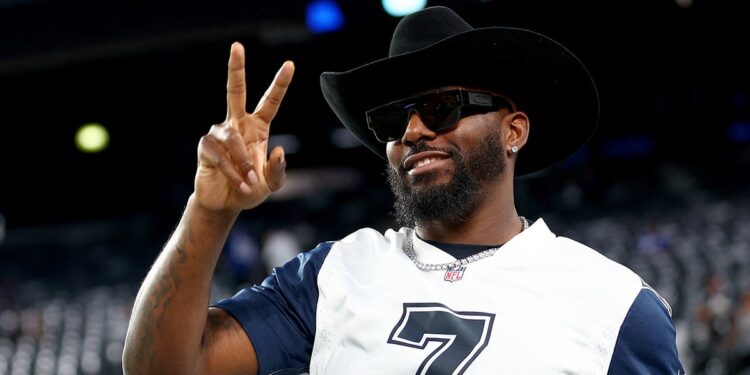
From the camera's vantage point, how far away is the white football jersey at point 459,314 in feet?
6.01

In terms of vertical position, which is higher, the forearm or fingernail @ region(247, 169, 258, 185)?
fingernail @ region(247, 169, 258, 185)

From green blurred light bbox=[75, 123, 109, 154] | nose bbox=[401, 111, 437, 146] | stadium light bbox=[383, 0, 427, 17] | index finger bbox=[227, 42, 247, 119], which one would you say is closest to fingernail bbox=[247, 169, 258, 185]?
index finger bbox=[227, 42, 247, 119]

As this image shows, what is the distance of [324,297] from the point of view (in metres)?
2.00

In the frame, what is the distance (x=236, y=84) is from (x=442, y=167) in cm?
52

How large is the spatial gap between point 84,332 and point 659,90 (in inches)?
330

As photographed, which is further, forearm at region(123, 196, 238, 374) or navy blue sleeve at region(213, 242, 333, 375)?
navy blue sleeve at region(213, 242, 333, 375)

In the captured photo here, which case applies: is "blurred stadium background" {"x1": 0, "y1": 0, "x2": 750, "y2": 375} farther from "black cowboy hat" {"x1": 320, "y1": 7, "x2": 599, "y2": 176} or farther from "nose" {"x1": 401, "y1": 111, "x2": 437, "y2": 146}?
"nose" {"x1": 401, "y1": 111, "x2": 437, "y2": 146}

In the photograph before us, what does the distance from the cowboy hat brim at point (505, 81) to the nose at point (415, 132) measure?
0.24 ft

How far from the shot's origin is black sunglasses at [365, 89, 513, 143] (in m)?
2.08

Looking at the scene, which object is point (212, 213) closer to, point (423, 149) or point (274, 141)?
point (423, 149)

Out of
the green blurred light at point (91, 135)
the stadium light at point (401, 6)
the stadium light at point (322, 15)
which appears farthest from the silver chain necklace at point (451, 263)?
the green blurred light at point (91, 135)

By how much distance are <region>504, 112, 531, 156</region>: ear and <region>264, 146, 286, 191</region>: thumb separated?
68 cm

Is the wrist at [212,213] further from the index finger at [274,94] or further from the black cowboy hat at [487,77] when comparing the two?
the black cowboy hat at [487,77]

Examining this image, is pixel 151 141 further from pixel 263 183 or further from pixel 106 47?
pixel 263 183
